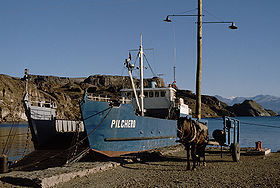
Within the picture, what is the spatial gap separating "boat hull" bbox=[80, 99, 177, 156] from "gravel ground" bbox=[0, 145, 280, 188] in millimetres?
1702

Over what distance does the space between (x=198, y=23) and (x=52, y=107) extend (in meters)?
11.4

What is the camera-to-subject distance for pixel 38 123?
17641 millimetres

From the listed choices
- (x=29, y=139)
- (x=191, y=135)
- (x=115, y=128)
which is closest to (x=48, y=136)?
(x=115, y=128)

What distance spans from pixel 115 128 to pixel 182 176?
18.1 ft

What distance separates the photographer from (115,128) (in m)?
15.8

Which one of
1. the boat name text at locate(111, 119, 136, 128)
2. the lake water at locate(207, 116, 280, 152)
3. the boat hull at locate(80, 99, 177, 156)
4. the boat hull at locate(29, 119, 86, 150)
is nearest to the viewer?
the boat hull at locate(80, 99, 177, 156)

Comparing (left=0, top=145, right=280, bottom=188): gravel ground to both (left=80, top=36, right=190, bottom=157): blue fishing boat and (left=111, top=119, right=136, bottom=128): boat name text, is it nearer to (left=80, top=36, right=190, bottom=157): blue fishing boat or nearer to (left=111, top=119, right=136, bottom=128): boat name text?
(left=80, top=36, right=190, bottom=157): blue fishing boat

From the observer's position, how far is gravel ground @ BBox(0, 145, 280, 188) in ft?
33.2

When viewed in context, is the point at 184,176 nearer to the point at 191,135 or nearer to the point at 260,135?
the point at 191,135

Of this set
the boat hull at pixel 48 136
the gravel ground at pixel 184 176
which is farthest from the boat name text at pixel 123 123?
the boat hull at pixel 48 136

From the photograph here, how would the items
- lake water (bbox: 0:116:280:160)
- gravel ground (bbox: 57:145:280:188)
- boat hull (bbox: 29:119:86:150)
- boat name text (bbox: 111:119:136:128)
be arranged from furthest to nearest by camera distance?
lake water (bbox: 0:116:280:160) → boat hull (bbox: 29:119:86:150) → boat name text (bbox: 111:119:136:128) → gravel ground (bbox: 57:145:280:188)

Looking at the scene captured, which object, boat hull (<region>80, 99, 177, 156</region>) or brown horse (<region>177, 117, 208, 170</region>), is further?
boat hull (<region>80, 99, 177, 156</region>)

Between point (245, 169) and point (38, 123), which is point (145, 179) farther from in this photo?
point (38, 123)

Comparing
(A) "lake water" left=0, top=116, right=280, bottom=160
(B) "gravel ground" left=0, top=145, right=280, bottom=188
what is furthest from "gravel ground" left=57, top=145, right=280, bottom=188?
(A) "lake water" left=0, top=116, right=280, bottom=160
